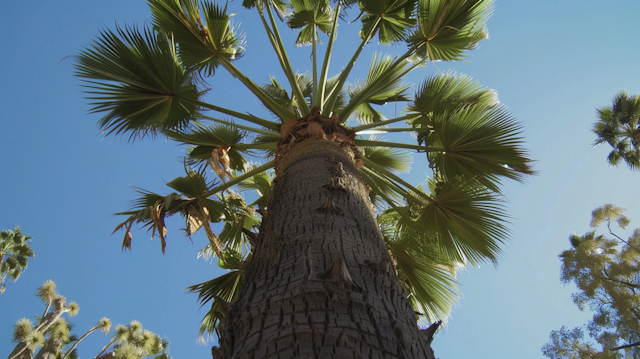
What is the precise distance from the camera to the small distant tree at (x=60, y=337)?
1123 centimetres

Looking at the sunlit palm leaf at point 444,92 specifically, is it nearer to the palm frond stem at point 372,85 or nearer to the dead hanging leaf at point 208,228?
the palm frond stem at point 372,85

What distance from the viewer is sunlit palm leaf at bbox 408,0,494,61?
15.8 feet

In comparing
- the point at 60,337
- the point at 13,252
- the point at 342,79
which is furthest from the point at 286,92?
the point at 13,252

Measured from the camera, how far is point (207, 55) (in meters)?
5.26

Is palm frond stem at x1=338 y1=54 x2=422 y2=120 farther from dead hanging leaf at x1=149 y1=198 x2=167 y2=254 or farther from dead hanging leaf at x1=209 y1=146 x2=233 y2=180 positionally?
dead hanging leaf at x1=149 y1=198 x2=167 y2=254

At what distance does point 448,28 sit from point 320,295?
181 inches

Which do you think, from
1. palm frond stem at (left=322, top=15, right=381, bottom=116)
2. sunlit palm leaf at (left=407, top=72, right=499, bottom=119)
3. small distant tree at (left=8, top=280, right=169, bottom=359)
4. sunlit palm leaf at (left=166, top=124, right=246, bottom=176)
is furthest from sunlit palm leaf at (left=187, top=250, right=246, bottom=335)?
small distant tree at (left=8, top=280, right=169, bottom=359)

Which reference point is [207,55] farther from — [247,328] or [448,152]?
[247,328]

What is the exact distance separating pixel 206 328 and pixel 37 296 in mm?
13707

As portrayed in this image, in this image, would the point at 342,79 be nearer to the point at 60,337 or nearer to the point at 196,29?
the point at 196,29

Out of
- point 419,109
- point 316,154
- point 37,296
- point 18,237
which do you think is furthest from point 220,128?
point 18,237

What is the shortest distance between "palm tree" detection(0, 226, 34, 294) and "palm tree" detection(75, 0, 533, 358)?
1407 centimetres

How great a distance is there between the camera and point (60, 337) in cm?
1288

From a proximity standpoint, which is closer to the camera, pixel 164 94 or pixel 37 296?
pixel 164 94
